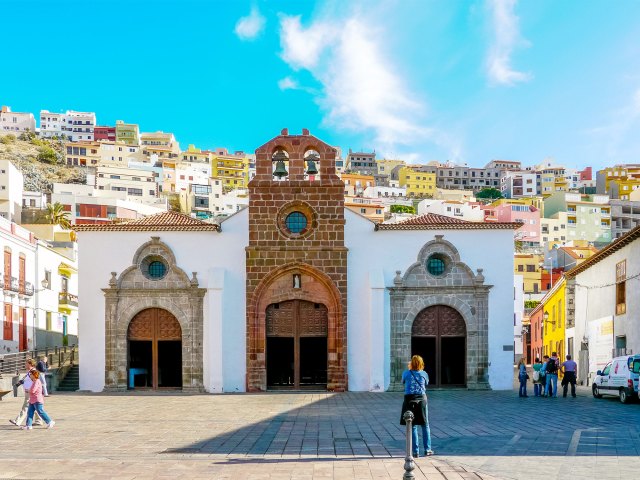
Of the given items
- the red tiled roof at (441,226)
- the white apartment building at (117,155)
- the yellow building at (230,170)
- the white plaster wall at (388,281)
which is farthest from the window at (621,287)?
the yellow building at (230,170)

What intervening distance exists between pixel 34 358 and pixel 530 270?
204ft

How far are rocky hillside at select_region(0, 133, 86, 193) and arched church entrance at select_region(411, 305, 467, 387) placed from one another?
91.7 meters

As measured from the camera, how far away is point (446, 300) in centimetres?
3275

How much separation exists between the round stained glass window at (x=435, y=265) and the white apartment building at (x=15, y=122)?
149 meters

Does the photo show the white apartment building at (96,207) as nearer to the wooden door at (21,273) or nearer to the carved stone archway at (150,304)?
the wooden door at (21,273)

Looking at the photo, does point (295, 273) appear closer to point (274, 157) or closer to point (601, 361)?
point (274, 157)

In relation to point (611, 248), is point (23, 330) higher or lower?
lower

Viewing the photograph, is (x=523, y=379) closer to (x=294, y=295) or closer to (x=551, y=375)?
(x=551, y=375)

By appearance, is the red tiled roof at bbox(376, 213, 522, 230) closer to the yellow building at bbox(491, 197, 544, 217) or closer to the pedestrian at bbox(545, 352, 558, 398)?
the pedestrian at bbox(545, 352, 558, 398)

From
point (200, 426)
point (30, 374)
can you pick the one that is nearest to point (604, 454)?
point (200, 426)

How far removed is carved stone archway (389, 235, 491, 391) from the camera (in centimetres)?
3234

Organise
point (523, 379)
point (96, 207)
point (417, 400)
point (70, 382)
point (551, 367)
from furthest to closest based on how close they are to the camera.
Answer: point (96, 207) → point (70, 382) → point (523, 379) → point (551, 367) → point (417, 400)

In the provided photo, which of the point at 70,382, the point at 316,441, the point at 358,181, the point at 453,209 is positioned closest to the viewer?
the point at 316,441

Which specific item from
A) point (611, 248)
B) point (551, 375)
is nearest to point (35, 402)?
point (551, 375)
